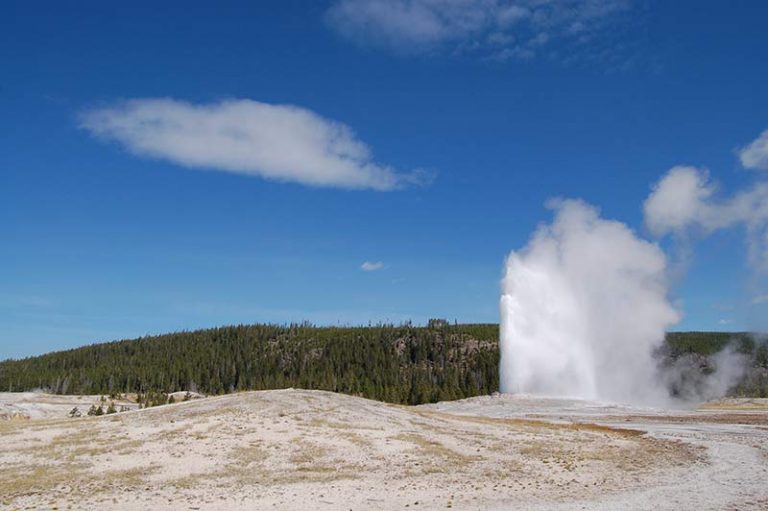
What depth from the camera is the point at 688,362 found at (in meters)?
198

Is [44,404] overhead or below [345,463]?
below

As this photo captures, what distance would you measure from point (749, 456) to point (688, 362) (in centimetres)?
18229

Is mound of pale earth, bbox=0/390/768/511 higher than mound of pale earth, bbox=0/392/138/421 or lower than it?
higher

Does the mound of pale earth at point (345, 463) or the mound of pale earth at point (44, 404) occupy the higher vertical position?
the mound of pale earth at point (345, 463)

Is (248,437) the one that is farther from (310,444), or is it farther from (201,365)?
(201,365)

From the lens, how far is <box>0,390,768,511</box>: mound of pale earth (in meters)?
24.2

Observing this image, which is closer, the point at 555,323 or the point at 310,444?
the point at 310,444

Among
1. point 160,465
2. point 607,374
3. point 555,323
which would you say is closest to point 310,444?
point 160,465

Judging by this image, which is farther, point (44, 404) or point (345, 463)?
point (44, 404)

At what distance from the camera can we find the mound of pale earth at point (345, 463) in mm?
24172

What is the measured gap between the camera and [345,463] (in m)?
32.7

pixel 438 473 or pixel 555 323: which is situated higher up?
pixel 555 323

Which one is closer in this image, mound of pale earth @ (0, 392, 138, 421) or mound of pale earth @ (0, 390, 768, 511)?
mound of pale earth @ (0, 390, 768, 511)

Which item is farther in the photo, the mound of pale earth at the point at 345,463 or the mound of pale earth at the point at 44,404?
the mound of pale earth at the point at 44,404
